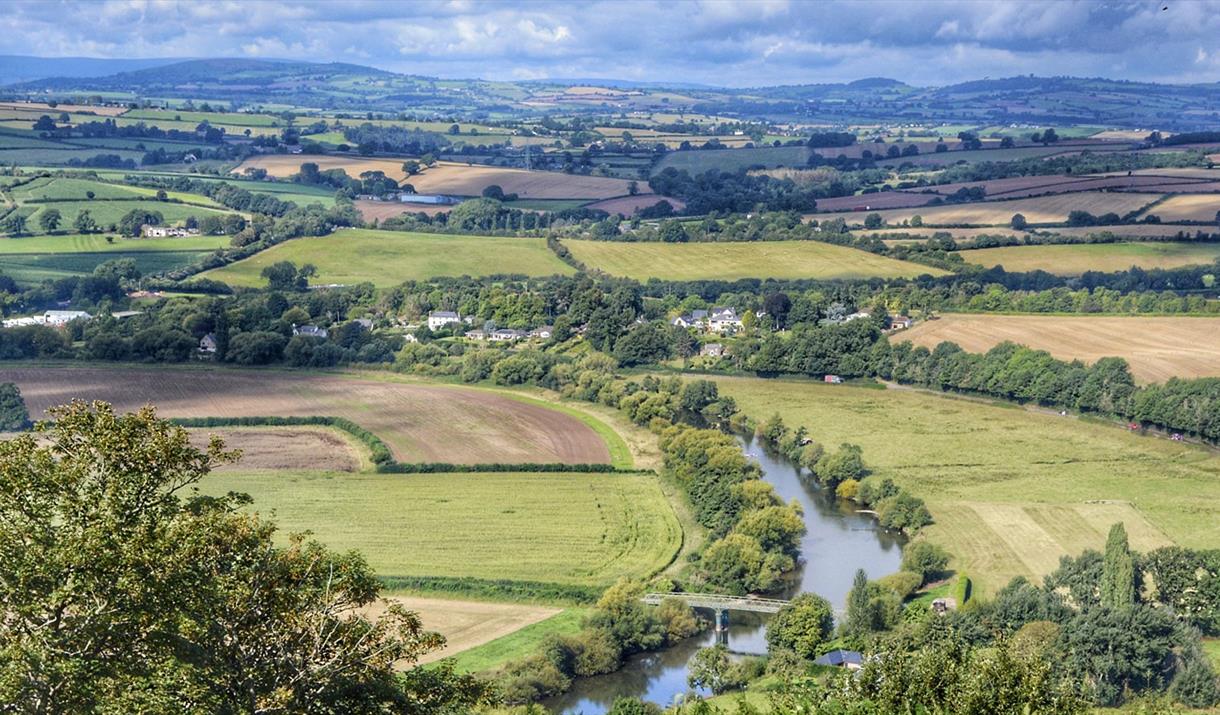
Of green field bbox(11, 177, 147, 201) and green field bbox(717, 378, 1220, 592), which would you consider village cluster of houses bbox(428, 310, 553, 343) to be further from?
green field bbox(11, 177, 147, 201)

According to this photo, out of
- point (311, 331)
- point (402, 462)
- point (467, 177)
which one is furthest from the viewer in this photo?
point (467, 177)

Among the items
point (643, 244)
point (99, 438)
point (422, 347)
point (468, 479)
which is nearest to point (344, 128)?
point (643, 244)

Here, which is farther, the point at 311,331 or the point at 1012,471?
the point at 311,331

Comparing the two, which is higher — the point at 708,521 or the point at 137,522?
the point at 137,522

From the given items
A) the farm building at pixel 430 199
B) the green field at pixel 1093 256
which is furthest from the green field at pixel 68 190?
the green field at pixel 1093 256

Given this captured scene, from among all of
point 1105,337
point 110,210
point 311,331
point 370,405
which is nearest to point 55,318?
point 311,331

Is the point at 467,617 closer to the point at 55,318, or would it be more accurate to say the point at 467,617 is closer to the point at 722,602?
the point at 722,602

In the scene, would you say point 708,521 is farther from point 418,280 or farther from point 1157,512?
point 418,280
